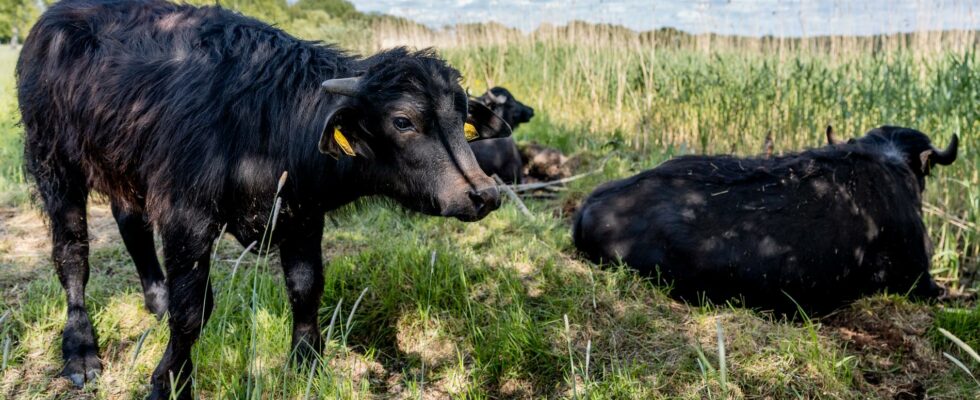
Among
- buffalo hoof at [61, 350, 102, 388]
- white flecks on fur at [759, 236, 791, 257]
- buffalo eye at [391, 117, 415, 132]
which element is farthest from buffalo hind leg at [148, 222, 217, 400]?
white flecks on fur at [759, 236, 791, 257]

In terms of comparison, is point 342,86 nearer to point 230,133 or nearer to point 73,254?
point 230,133

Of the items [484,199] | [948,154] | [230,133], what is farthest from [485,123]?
[948,154]

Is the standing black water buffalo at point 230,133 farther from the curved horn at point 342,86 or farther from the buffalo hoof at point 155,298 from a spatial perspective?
the buffalo hoof at point 155,298

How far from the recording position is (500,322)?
4.04 m

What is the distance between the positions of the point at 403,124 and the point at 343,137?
262 mm

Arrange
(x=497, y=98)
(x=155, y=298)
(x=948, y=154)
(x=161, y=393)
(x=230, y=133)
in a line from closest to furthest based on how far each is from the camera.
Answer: (x=230, y=133) < (x=161, y=393) < (x=155, y=298) < (x=948, y=154) < (x=497, y=98)

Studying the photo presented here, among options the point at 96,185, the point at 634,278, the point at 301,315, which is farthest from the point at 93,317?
the point at 634,278

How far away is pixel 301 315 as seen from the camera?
3.77 meters

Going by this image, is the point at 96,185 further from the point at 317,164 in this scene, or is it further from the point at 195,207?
the point at 317,164

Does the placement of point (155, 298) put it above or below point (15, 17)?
below

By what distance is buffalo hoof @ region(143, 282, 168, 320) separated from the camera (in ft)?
14.2

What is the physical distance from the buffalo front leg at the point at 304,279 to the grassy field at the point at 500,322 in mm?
144

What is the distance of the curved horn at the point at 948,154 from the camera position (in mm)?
5172

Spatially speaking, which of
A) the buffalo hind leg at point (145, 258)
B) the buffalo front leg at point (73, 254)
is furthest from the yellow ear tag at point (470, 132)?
the buffalo front leg at point (73, 254)
